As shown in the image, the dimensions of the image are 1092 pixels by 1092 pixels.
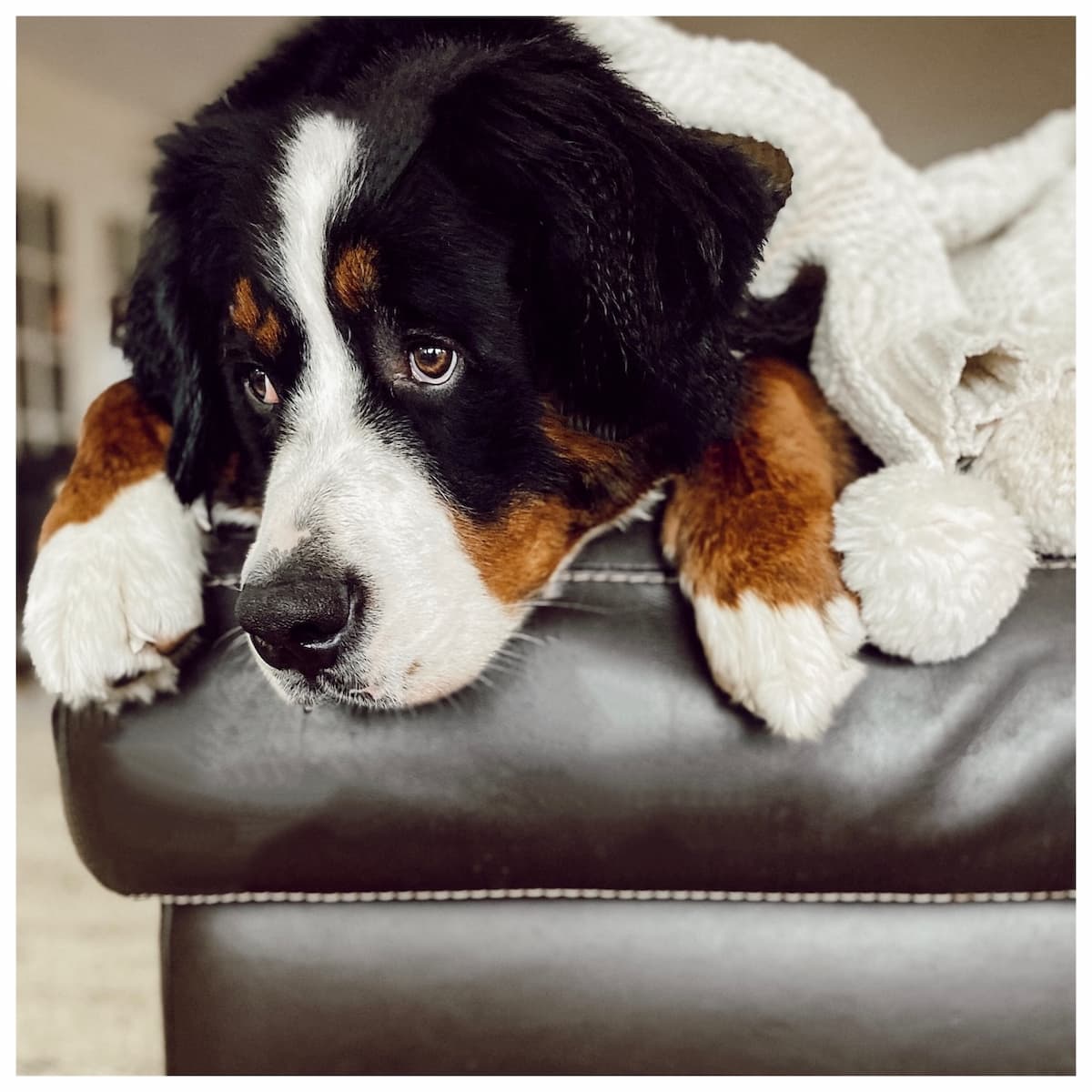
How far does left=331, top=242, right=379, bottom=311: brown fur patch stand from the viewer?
2.68 ft

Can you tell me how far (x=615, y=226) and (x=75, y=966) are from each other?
125 cm

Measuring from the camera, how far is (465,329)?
0.84 metres

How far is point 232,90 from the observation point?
1126 millimetres

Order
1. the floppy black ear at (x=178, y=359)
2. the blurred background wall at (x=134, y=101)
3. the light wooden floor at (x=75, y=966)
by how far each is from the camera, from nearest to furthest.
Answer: the floppy black ear at (x=178, y=359)
the light wooden floor at (x=75, y=966)
the blurred background wall at (x=134, y=101)

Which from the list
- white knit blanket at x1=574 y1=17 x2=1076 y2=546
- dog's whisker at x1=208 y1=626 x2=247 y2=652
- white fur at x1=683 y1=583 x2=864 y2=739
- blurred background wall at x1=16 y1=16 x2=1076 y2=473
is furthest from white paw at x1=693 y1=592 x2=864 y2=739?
blurred background wall at x1=16 y1=16 x2=1076 y2=473

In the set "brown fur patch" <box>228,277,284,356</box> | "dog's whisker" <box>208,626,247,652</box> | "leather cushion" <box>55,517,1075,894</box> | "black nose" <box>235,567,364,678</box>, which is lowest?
"leather cushion" <box>55,517,1075,894</box>

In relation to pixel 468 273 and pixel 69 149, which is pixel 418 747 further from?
pixel 69 149

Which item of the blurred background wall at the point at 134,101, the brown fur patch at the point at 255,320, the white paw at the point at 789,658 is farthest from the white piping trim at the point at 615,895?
the blurred background wall at the point at 134,101

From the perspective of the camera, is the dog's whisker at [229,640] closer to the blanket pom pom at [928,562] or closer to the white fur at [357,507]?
the white fur at [357,507]

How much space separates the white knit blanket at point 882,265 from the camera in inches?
35.3

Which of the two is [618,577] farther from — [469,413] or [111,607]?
[111,607]

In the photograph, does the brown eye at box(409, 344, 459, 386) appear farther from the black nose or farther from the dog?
the black nose

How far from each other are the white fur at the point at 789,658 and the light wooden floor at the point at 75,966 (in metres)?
0.62

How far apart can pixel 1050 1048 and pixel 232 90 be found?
1.36 m
